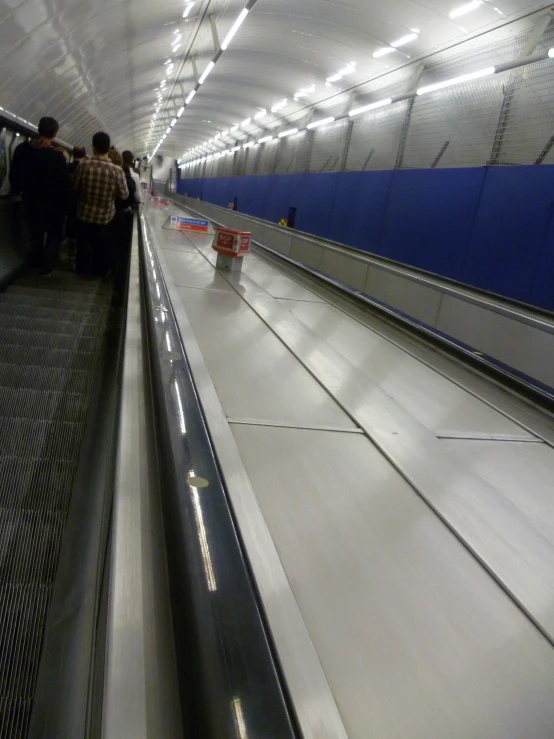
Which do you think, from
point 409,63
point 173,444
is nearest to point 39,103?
point 409,63

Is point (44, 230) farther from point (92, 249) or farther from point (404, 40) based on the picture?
point (404, 40)

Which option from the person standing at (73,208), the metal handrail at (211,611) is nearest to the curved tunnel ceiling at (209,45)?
the person standing at (73,208)

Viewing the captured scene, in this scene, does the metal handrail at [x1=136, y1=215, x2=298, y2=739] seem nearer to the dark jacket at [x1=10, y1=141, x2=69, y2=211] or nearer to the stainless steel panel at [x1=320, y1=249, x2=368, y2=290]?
the dark jacket at [x1=10, y1=141, x2=69, y2=211]

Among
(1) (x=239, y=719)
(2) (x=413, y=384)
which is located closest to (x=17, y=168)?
(2) (x=413, y=384)

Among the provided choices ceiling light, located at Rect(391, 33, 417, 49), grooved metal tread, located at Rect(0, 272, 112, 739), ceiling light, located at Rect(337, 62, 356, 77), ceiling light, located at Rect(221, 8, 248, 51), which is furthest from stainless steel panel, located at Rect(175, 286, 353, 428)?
ceiling light, located at Rect(337, 62, 356, 77)

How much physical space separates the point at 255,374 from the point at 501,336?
133 inches

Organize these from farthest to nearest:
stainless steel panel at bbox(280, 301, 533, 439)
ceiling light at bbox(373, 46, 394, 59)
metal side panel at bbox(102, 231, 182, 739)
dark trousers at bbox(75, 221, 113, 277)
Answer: ceiling light at bbox(373, 46, 394, 59)
dark trousers at bbox(75, 221, 113, 277)
stainless steel panel at bbox(280, 301, 533, 439)
metal side panel at bbox(102, 231, 182, 739)

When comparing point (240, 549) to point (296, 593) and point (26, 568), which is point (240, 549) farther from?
point (26, 568)

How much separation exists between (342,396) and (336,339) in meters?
1.51

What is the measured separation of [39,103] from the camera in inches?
578

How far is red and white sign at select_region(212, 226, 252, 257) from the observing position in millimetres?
6715

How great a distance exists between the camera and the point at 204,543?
1.34m

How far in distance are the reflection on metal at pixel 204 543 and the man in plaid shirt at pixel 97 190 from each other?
593 centimetres

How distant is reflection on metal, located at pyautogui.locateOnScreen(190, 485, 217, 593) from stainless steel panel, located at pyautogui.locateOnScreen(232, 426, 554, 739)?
24 cm
